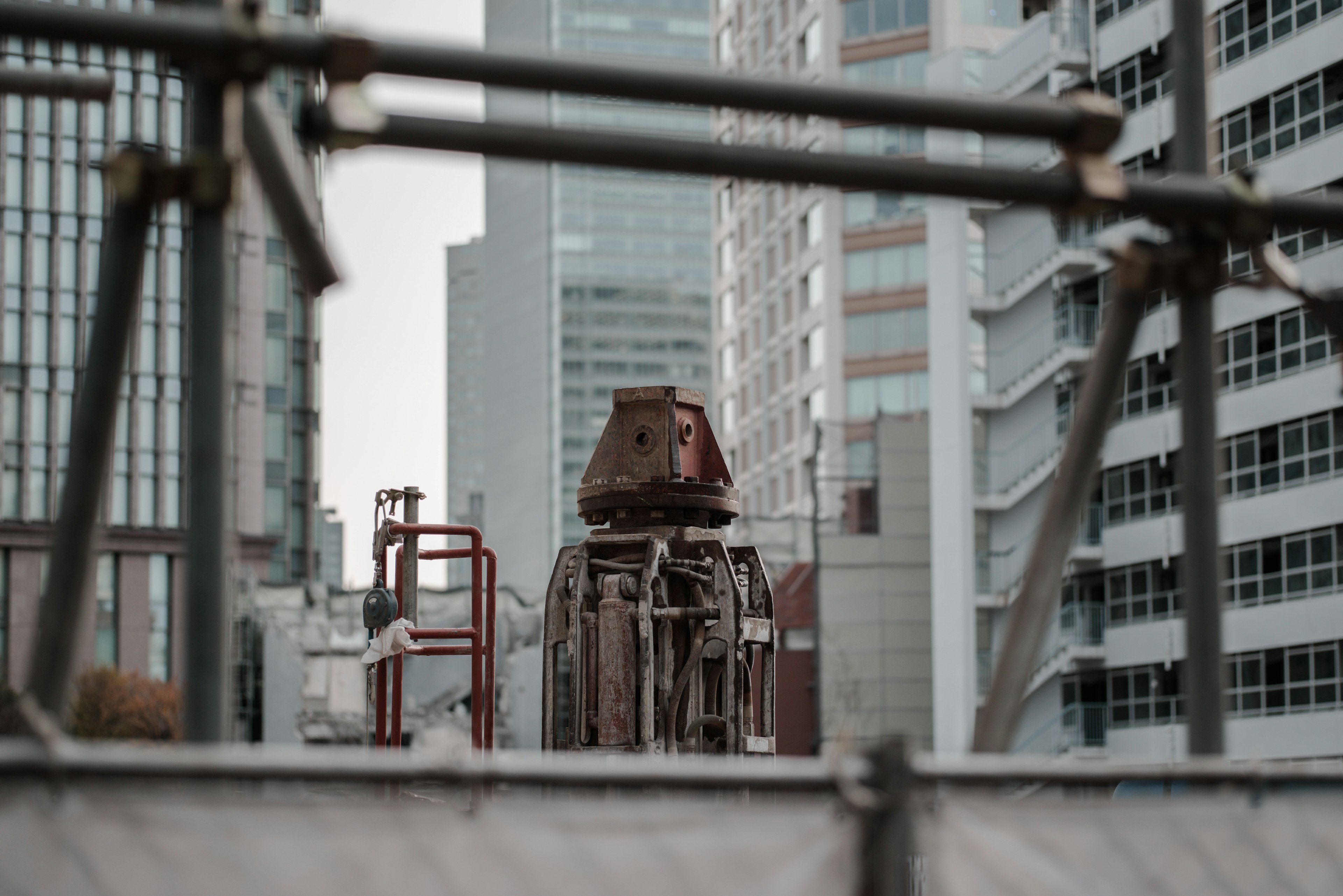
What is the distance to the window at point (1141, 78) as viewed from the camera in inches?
2196

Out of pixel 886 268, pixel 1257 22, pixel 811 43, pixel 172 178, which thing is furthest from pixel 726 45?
pixel 172 178

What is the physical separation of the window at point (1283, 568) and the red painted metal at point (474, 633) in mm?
34880

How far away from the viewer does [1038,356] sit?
61969 millimetres

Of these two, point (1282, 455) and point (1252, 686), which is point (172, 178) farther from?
point (1252, 686)

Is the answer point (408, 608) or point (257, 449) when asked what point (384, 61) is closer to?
point (408, 608)

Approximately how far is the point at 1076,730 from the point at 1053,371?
40.7ft

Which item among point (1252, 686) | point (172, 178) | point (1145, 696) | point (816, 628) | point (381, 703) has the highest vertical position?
point (172, 178)

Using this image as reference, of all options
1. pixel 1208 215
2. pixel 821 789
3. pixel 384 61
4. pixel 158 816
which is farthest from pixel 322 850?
pixel 1208 215

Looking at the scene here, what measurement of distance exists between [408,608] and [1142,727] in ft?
144

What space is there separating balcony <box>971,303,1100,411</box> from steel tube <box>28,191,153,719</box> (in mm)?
55909

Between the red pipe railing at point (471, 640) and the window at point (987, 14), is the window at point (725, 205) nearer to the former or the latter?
the window at point (987, 14)

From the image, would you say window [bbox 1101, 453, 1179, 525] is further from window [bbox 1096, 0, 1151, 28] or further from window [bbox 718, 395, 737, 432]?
window [bbox 718, 395, 737, 432]

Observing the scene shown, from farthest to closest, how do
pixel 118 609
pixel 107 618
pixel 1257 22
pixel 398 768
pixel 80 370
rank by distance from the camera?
1. pixel 118 609
2. pixel 107 618
3. pixel 80 370
4. pixel 1257 22
5. pixel 398 768

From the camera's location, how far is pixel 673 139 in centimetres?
423
